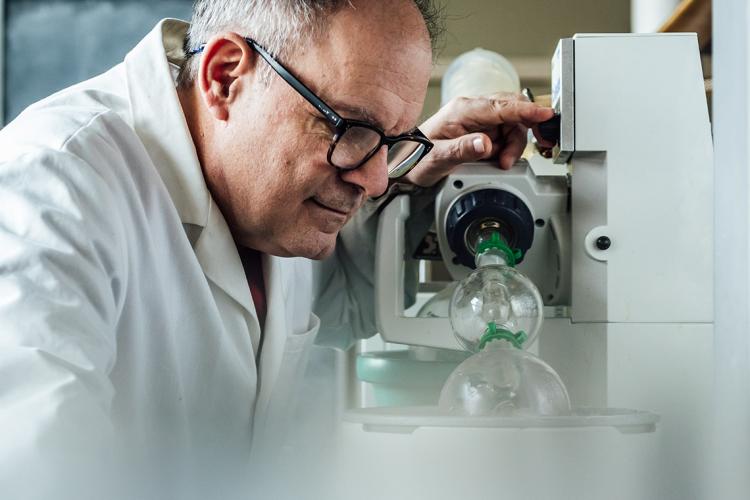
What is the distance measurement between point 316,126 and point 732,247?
77cm

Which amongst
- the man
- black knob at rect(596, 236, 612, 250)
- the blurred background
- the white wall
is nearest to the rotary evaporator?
black knob at rect(596, 236, 612, 250)

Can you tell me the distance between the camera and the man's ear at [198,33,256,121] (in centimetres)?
116

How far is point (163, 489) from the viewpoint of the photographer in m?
0.52

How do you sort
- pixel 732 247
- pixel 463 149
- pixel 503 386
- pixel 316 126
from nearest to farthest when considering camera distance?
pixel 732 247 → pixel 503 386 → pixel 316 126 → pixel 463 149

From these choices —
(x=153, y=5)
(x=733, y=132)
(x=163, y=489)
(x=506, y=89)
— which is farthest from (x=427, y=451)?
(x=153, y=5)

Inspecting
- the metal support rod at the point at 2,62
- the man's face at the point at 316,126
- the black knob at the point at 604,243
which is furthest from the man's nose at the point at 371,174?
the metal support rod at the point at 2,62

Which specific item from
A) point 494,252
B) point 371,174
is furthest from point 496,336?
point 371,174

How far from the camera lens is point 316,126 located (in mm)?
1151

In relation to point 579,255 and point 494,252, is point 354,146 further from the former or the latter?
point 579,255

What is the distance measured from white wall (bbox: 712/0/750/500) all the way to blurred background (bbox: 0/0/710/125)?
316 cm

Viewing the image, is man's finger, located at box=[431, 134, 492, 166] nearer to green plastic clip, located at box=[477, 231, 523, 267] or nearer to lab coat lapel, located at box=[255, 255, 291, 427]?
green plastic clip, located at box=[477, 231, 523, 267]

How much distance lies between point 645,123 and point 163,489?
2.86ft

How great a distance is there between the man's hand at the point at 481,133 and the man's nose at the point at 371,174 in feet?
0.40

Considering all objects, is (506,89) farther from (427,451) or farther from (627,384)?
(427,451)
